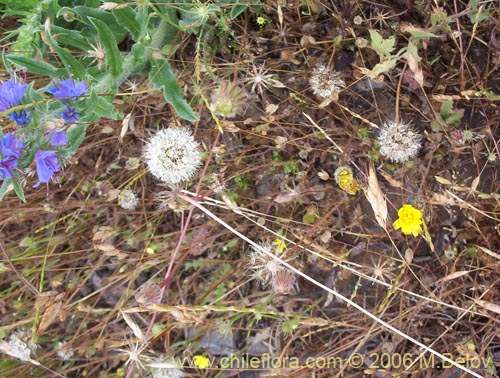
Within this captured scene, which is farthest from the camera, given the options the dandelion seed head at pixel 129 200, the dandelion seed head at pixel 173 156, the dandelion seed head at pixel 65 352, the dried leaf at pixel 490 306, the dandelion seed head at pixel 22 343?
the dandelion seed head at pixel 65 352

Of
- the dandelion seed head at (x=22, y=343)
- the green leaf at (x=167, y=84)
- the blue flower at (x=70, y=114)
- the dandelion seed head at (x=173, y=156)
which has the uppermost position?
the blue flower at (x=70, y=114)

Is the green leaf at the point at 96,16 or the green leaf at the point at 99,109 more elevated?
the green leaf at the point at 96,16

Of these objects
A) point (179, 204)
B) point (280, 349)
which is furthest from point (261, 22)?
point (280, 349)

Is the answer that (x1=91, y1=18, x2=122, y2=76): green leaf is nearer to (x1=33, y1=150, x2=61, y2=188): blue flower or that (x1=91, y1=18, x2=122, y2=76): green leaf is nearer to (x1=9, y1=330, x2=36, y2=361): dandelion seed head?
(x1=33, y1=150, x2=61, y2=188): blue flower

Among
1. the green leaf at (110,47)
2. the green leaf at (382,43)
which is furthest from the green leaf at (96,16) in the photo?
the green leaf at (382,43)

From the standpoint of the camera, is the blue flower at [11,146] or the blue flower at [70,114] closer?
the blue flower at [11,146]

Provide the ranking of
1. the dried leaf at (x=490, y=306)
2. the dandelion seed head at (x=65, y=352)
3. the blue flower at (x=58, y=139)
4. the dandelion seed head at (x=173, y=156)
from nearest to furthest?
the blue flower at (x=58, y=139)
the dried leaf at (x=490, y=306)
the dandelion seed head at (x=173, y=156)
the dandelion seed head at (x=65, y=352)

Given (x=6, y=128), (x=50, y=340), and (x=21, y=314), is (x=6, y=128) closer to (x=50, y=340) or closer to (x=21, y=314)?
(x=21, y=314)

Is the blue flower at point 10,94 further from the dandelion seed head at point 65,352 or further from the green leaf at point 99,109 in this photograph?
the dandelion seed head at point 65,352
